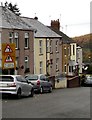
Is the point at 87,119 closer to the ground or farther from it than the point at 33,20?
closer to the ground

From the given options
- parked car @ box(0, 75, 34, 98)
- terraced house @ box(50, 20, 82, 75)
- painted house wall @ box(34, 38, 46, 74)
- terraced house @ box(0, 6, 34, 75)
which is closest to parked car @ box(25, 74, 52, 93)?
terraced house @ box(0, 6, 34, 75)

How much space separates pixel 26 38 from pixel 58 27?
2397cm

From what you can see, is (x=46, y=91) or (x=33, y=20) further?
(x=33, y=20)

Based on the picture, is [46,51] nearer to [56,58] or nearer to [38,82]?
[56,58]

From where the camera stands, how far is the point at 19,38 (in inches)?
1674

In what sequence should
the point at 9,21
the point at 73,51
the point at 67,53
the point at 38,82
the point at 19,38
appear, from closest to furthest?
the point at 38,82 < the point at 9,21 < the point at 19,38 < the point at 67,53 < the point at 73,51

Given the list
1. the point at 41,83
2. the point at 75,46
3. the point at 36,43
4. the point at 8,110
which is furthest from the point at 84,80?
the point at 8,110

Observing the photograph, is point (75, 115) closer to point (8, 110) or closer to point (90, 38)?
point (8, 110)

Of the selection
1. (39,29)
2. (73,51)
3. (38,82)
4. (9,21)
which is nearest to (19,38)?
(9,21)

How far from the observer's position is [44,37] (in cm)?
5122

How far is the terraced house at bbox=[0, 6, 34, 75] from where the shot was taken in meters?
39.7

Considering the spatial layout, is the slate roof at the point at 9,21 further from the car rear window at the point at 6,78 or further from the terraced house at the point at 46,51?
the car rear window at the point at 6,78

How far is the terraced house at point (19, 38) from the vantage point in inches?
1562

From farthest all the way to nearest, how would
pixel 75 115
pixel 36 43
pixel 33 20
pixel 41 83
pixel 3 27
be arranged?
pixel 33 20
pixel 36 43
pixel 3 27
pixel 41 83
pixel 75 115
